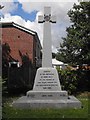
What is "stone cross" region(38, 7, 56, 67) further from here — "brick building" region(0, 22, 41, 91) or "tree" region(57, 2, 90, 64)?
"brick building" region(0, 22, 41, 91)

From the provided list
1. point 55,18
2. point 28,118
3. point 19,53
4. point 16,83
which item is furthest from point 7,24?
point 28,118

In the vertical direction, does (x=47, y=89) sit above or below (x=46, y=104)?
above

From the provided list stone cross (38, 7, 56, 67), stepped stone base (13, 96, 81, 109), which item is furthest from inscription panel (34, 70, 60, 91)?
stepped stone base (13, 96, 81, 109)

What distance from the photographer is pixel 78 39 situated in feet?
81.3

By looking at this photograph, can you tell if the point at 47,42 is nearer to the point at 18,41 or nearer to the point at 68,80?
the point at 68,80

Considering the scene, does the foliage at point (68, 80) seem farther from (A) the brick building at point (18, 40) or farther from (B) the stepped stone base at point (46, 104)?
(A) the brick building at point (18, 40)

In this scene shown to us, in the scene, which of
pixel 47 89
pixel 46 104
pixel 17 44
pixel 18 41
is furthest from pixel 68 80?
pixel 18 41

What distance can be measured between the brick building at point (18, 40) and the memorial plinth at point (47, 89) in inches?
→ 716

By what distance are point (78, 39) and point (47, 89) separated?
8.79 metres

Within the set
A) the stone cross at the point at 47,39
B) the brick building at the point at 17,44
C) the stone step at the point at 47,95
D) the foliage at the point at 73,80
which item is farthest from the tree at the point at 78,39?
the brick building at the point at 17,44

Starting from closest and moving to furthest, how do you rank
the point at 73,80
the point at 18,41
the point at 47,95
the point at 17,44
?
the point at 47,95 → the point at 73,80 → the point at 17,44 → the point at 18,41

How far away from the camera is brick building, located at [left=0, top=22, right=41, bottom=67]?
121 ft

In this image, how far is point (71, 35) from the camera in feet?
82.6

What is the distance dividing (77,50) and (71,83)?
3195mm
